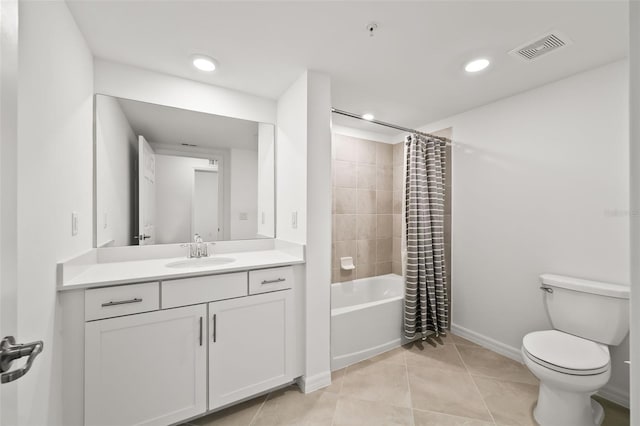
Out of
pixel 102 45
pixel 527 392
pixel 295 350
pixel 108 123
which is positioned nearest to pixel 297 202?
pixel 295 350

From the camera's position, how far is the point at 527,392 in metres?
1.86

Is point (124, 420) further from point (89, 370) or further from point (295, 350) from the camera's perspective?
Result: point (295, 350)

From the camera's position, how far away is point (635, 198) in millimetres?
452

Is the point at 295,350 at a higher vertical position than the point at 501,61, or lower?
lower

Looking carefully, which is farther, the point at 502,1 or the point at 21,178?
the point at 502,1

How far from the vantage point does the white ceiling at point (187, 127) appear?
1.94 m

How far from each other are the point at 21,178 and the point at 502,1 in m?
2.22

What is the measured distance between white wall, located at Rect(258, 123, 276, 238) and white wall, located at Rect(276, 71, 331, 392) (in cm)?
35

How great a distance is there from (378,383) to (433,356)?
0.66m

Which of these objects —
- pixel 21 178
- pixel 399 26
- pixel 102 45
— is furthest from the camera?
pixel 102 45

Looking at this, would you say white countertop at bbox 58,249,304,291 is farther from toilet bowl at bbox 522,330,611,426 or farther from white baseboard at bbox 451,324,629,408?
white baseboard at bbox 451,324,629,408

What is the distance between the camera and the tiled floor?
1.63m

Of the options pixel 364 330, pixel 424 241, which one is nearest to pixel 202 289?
pixel 364 330

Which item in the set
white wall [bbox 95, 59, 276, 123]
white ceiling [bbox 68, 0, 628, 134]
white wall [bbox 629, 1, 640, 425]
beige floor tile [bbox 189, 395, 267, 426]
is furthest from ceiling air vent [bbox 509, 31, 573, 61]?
beige floor tile [bbox 189, 395, 267, 426]
